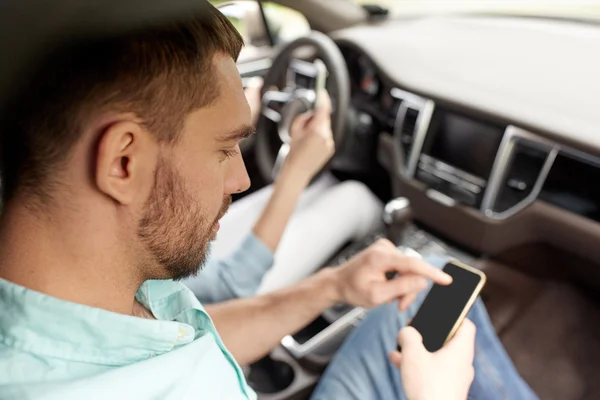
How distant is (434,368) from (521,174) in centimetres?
65

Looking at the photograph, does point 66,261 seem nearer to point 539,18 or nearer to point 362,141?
point 362,141

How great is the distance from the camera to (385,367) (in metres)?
1.10

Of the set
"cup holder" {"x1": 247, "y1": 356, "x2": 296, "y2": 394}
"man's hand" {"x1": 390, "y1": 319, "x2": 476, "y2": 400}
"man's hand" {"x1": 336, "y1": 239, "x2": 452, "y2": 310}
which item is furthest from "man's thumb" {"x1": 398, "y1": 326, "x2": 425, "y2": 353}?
"cup holder" {"x1": 247, "y1": 356, "x2": 296, "y2": 394}

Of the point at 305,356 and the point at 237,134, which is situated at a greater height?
the point at 237,134

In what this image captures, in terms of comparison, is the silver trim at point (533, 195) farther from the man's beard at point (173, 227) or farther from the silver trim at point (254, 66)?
the silver trim at point (254, 66)

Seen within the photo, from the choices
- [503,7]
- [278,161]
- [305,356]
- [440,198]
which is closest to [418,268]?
[305,356]

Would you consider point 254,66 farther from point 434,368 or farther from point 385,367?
point 434,368

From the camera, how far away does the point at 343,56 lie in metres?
1.87

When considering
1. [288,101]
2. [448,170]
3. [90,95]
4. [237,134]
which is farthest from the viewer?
[288,101]

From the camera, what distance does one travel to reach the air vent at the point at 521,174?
4.38ft

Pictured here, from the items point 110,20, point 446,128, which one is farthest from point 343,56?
point 110,20

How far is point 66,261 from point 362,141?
1370mm

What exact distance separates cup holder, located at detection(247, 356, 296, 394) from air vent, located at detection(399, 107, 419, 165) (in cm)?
70

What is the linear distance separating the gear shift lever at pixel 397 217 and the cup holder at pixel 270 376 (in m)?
0.52
